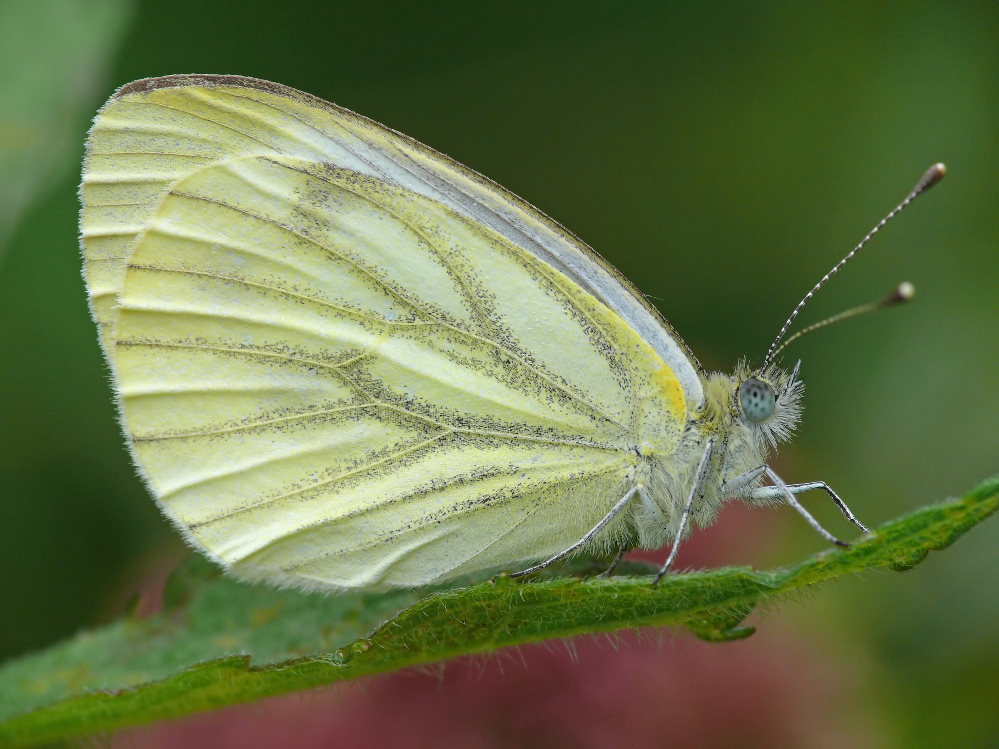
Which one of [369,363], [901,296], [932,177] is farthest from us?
[369,363]

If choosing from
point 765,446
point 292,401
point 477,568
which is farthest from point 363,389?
point 765,446

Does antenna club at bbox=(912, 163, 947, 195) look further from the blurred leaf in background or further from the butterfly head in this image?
the blurred leaf in background

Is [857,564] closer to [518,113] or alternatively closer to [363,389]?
[363,389]

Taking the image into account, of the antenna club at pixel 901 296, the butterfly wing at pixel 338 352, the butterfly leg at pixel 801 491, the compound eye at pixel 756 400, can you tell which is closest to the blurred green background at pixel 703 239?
the butterfly wing at pixel 338 352

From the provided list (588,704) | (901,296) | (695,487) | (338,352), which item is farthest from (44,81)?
(901,296)

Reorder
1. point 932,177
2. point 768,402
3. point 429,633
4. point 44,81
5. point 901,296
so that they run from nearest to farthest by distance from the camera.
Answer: point 429,633, point 901,296, point 932,177, point 768,402, point 44,81

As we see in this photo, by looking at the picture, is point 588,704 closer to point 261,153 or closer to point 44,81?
point 261,153

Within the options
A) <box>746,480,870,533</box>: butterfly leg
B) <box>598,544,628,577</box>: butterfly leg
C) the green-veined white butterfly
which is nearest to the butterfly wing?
the green-veined white butterfly
